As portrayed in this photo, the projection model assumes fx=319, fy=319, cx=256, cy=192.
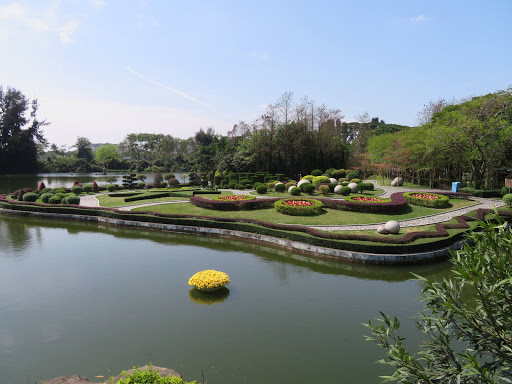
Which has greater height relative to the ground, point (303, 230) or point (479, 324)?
point (479, 324)

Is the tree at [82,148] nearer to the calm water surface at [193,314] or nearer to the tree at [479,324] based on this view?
the calm water surface at [193,314]

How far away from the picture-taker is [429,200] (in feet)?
67.0

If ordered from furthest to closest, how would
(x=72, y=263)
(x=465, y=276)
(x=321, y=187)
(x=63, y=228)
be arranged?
(x=321, y=187) → (x=63, y=228) → (x=72, y=263) → (x=465, y=276)

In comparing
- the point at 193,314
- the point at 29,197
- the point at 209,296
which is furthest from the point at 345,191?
the point at 29,197

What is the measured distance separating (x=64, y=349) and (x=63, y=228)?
1420 cm

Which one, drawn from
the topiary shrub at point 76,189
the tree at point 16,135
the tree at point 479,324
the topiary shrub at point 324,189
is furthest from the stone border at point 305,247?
the tree at point 16,135

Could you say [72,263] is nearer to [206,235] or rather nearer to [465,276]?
[206,235]

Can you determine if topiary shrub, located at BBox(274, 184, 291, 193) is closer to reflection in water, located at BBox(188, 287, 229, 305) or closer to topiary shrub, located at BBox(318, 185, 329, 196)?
topiary shrub, located at BBox(318, 185, 329, 196)

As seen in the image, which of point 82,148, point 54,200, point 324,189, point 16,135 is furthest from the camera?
point 82,148

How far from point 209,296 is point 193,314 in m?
1.14

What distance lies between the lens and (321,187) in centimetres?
2495

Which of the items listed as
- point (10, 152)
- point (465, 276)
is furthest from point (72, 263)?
point (10, 152)

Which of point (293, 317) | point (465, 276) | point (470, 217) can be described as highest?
point (465, 276)

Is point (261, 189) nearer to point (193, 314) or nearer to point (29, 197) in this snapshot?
point (29, 197)
